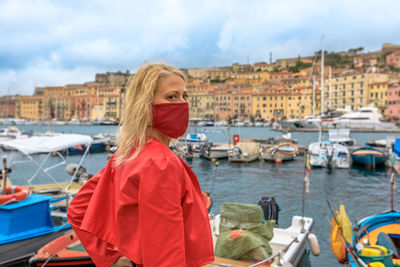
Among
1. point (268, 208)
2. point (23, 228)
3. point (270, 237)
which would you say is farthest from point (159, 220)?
point (268, 208)

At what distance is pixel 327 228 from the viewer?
32.8 feet

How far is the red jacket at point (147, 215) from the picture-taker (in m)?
1.17

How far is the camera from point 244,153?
25.6 meters

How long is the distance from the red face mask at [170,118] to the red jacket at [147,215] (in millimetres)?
87

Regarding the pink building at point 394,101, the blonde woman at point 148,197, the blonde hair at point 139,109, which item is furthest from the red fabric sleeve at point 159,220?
the pink building at point 394,101

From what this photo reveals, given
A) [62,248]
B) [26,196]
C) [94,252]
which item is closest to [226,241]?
[62,248]

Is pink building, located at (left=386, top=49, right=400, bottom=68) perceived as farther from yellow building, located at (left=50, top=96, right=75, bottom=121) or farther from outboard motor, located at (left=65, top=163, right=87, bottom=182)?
outboard motor, located at (left=65, top=163, right=87, bottom=182)

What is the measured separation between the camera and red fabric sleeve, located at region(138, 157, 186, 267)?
1168 mm

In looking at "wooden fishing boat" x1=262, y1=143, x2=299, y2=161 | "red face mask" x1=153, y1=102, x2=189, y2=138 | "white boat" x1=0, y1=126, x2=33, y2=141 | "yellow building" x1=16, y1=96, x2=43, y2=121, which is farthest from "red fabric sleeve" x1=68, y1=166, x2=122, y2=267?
"yellow building" x1=16, y1=96, x2=43, y2=121

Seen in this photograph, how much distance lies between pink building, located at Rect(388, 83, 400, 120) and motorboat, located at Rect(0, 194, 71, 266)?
290ft

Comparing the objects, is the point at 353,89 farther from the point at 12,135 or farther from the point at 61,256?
the point at 61,256

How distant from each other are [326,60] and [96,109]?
87387 millimetres

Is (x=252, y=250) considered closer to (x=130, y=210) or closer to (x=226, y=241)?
(x=226, y=241)

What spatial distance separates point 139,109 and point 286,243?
5.30 metres
